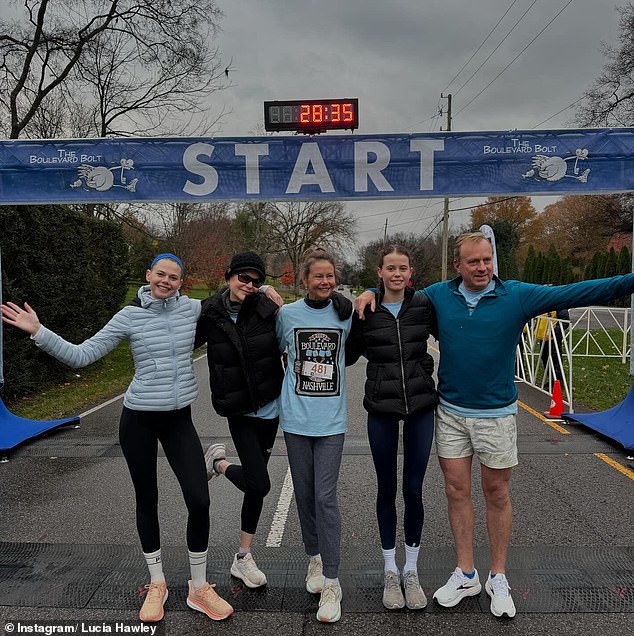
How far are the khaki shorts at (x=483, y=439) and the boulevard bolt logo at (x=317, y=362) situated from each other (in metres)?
0.75

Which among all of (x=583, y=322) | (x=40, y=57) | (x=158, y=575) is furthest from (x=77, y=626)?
(x=583, y=322)

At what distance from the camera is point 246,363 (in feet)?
10.8

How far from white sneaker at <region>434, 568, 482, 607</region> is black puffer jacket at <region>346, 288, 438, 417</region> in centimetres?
108

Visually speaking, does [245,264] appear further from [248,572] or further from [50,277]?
[50,277]

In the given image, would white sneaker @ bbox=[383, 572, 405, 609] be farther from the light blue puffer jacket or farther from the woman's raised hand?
the woman's raised hand

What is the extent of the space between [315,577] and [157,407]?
144 centimetres

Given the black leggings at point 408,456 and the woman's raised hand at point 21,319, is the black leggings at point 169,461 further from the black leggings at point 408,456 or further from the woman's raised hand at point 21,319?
the black leggings at point 408,456

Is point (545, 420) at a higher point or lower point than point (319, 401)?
lower

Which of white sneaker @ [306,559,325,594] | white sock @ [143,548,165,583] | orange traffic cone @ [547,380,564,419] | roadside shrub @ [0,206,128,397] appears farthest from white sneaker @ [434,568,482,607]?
roadside shrub @ [0,206,128,397]

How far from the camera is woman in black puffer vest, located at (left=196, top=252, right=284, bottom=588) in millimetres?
3281

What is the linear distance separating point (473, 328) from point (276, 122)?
4605 millimetres

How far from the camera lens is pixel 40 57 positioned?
1332 cm

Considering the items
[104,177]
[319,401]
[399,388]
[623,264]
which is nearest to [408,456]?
[399,388]

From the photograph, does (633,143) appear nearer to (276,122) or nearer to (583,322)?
(276,122)
